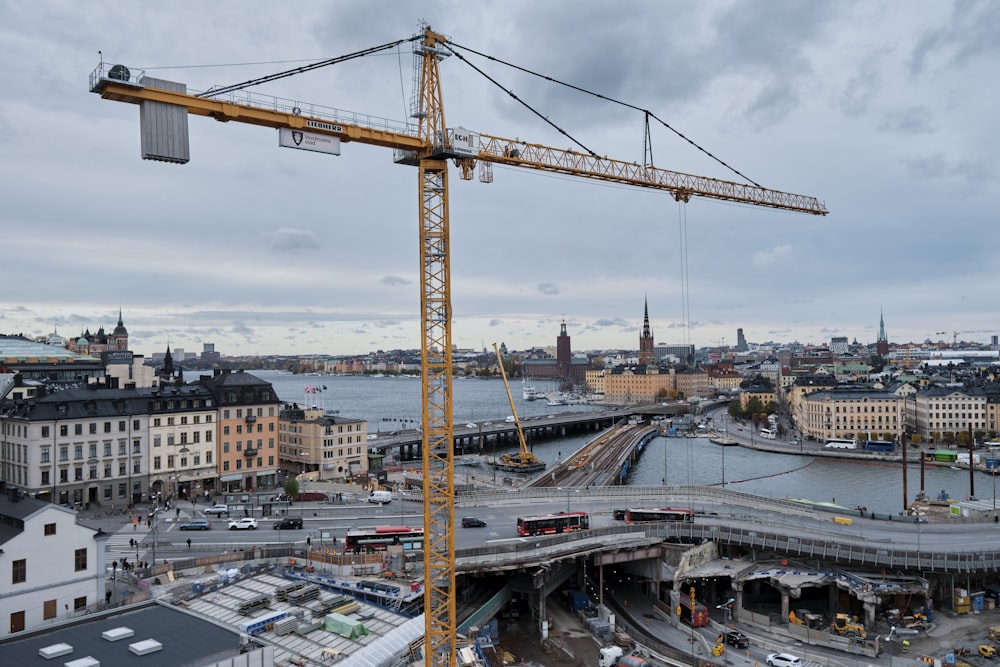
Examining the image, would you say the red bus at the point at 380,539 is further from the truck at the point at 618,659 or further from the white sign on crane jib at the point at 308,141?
the white sign on crane jib at the point at 308,141

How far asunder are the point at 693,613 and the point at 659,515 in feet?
22.6

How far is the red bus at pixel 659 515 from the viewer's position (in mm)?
38469

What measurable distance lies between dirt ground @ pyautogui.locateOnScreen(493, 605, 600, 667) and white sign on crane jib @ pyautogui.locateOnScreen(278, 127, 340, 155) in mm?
19029

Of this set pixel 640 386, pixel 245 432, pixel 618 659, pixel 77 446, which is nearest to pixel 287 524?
pixel 77 446

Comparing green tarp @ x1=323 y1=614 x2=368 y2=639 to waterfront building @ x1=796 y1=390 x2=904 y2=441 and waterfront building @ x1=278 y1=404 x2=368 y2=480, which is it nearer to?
waterfront building @ x1=278 y1=404 x2=368 y2=480

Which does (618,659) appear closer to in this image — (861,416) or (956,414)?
(861,416)

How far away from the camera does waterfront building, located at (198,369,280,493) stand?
5188 centimetres

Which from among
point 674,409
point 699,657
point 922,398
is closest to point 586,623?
point 699,657

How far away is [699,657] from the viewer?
92.7ft

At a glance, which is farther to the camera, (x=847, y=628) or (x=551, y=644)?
(x=847, y=628)

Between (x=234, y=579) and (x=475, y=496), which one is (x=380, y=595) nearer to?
(x=234, y=579)

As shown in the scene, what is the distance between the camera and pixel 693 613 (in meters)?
32.2

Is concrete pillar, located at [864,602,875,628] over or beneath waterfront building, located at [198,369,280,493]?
beneath

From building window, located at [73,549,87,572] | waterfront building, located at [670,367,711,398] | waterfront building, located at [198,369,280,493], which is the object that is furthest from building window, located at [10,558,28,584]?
waterfront building, located at [670,367,711,398]
